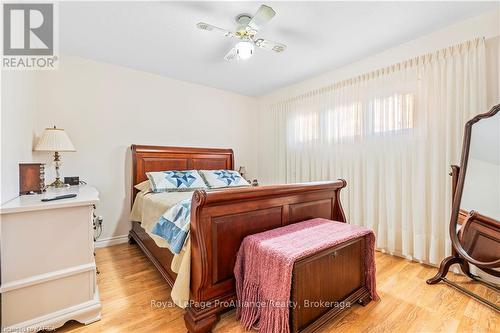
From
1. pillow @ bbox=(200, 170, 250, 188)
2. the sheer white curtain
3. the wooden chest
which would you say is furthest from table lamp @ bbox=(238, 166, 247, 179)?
the wooden chest

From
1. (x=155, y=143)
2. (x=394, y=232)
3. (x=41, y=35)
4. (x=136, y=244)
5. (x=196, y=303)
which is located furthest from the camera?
(x=155, y=143)

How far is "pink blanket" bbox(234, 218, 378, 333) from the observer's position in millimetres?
1267

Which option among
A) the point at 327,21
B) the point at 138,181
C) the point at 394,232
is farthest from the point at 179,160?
the point at 394,232

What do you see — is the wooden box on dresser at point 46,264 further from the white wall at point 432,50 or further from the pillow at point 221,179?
the white wall at point 432,50

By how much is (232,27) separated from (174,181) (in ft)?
6.06

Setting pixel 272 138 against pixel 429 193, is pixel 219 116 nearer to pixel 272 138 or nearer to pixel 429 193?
pixel 272 138

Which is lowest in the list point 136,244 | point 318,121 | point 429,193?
point 136,244

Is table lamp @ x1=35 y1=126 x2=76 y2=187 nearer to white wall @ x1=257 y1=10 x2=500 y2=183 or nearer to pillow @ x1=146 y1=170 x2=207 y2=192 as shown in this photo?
pillow @ x1=146 y1=170 x2=207 y2=192

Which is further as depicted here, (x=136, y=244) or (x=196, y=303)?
(x=136, y=244)

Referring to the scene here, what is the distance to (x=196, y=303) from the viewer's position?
142 centimetres

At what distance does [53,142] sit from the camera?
7.33 feet

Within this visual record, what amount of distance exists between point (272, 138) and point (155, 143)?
2.04 metres

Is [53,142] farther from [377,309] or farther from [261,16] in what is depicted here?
[377,309]

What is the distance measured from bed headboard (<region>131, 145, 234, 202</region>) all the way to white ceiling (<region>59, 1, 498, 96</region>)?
113 centimetres
